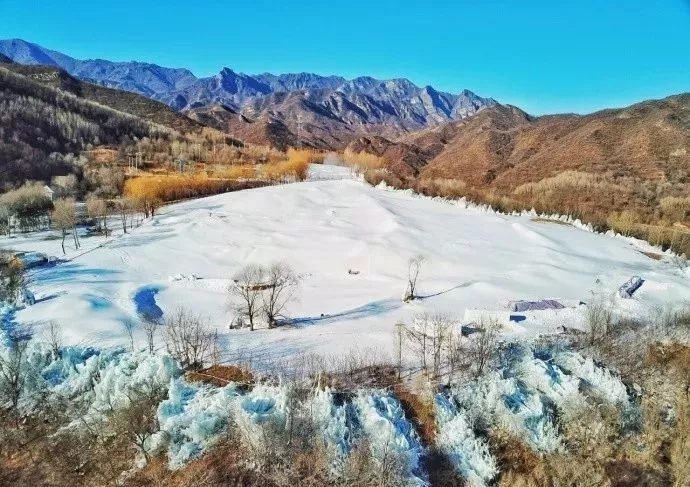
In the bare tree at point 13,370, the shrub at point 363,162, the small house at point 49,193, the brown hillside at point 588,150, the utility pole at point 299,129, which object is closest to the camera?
the bare tree at point 13,370

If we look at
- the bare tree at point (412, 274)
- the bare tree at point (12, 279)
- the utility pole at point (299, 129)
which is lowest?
the bare tree at point (12, 279)

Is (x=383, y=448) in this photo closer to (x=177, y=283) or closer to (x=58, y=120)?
(x=177, y=283)

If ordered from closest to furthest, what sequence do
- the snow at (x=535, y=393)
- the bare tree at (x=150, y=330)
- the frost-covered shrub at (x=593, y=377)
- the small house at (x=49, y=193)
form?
the snow at (x=535, y=393), the frost-covered shrub at (x=593, y=377), the bare tree at (x=150, y=330), the small house at (x=49, y=193)

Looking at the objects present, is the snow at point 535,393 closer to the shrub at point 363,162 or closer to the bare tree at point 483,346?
the bare tree at point 483,346

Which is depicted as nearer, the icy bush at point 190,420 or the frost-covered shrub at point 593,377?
the icy bush at point 190,420

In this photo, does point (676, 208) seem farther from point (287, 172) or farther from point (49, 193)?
point (49, 193)

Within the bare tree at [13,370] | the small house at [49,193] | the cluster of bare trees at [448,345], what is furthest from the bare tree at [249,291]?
the small house at [49,193]

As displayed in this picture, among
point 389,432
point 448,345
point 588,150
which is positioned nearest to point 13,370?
point 389,432
